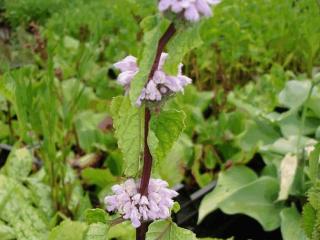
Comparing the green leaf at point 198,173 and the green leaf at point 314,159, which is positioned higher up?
the green leaf at point 314,159

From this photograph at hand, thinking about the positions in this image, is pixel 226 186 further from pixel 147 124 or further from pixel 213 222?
pixel 147 124

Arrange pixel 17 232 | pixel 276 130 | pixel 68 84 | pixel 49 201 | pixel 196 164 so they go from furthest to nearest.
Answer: pixel 68 84 < pixel 276 130 < pixel 196 164 < pixel 49 201 < pixel 17 232

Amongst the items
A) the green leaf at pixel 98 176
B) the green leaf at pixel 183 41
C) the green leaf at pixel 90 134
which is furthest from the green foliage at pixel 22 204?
the green leaf at pixel 183 41

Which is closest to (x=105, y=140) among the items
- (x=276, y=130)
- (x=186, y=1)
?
(x=276, y=130)

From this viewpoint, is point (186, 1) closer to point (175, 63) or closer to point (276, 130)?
point (175, 63)

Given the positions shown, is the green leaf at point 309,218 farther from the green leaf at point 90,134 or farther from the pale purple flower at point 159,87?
the green leaf at point 90,134

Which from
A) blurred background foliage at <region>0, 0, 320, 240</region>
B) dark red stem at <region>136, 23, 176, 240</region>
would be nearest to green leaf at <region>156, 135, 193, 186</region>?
blurred background foliage at <region>0, 0, 320, 240</region>
